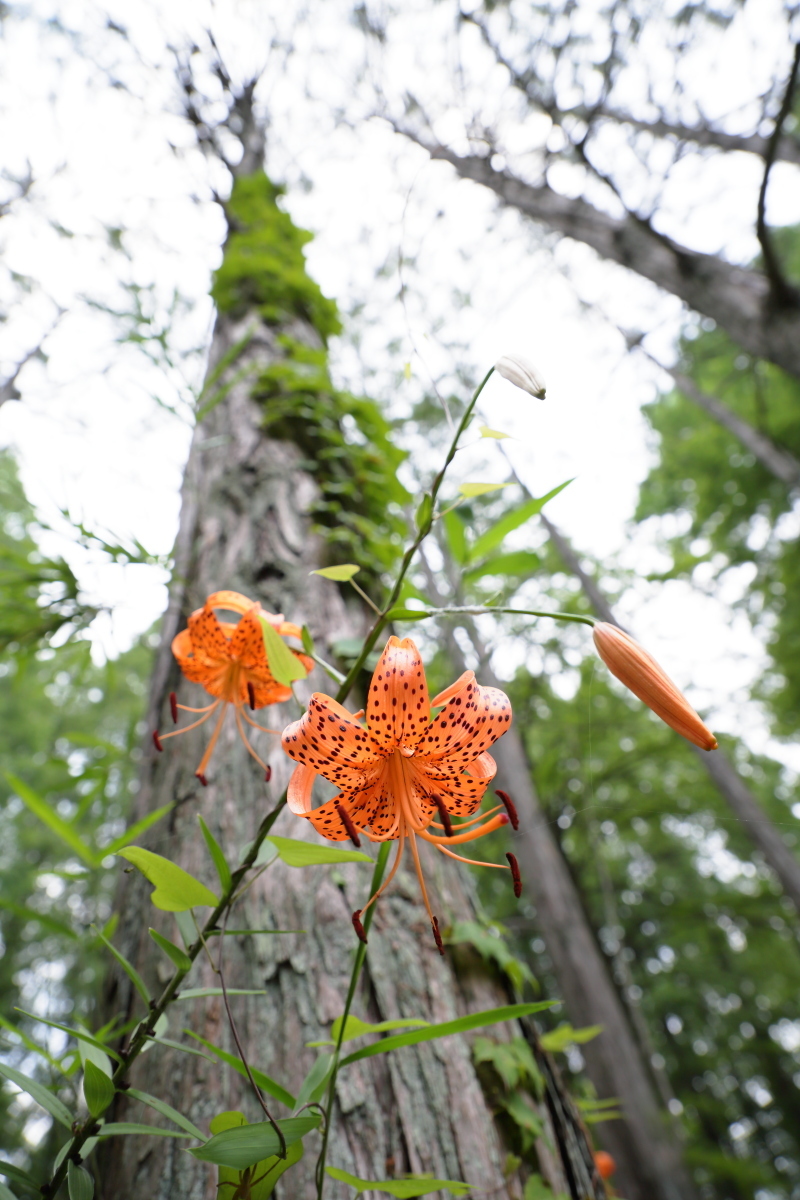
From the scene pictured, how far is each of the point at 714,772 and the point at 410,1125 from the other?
4.12 meters

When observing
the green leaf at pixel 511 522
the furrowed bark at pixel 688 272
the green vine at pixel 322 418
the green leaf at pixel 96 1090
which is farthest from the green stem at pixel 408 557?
the furrowed bark at pixel 688 272

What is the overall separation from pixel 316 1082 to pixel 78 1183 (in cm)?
18

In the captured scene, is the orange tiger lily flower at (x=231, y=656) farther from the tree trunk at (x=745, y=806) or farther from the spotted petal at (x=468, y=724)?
the tree trunk at (x=745, y=806)

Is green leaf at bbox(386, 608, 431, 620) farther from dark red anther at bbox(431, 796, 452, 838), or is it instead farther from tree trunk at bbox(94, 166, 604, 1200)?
tree trunk at bbox(94, 166, 604, 1200)

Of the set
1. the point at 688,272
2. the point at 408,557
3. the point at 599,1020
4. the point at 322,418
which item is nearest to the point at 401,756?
the point at 408,557

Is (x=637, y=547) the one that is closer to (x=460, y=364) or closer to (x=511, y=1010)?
(x=460, y=364)

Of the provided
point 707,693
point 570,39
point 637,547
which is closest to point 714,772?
point 707,693

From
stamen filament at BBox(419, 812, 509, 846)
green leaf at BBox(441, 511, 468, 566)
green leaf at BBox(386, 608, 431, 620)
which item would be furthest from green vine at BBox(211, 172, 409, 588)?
stamen filament at BBox(419, 812, 509, 846)

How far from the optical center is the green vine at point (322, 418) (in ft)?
4.83

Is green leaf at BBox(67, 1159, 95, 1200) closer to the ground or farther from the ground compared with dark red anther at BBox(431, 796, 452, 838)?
closer to the ground

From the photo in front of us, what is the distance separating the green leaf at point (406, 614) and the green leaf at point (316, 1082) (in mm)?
365

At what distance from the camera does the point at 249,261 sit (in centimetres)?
233

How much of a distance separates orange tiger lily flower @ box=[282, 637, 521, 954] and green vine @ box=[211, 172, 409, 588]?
68 centimetres

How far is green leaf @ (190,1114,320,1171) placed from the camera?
1.36 ft
